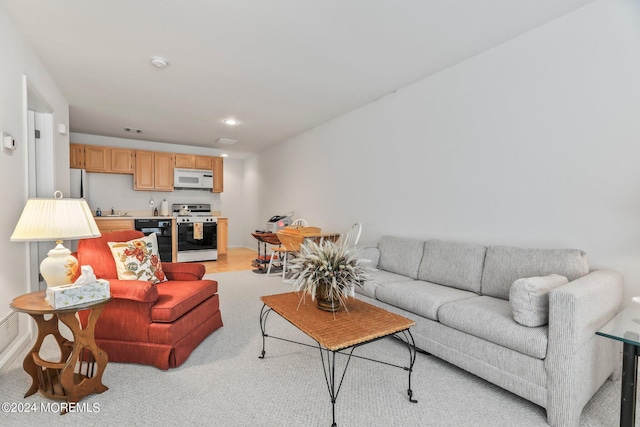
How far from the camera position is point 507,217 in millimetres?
2594

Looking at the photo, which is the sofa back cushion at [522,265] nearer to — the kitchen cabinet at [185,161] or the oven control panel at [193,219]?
the oven control panel at [193,219]

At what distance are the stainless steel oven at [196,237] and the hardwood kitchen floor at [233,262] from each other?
8.5 inches

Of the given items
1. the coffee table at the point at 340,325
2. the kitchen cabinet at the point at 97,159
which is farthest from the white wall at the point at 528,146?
the kitchen cabinet at the point at 97,159

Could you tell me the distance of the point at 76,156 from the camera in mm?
5438

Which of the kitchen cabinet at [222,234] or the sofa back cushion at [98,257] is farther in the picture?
the kitchen cabinet at [222,234]

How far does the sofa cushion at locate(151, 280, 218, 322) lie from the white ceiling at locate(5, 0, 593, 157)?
202 centimetres

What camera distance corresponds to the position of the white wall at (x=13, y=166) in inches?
82.7

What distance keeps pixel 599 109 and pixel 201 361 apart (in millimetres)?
3269

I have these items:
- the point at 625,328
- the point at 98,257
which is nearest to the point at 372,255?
the point at 625,328

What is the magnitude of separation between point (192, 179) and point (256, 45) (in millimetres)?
4406

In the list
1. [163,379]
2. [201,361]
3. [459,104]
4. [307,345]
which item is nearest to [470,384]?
[307,345]

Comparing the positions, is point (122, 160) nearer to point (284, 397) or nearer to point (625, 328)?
point (284, 397)

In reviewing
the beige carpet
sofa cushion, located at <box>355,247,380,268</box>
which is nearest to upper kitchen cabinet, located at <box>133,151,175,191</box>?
the beige carpet

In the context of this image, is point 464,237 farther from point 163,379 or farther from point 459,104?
point 163,379
